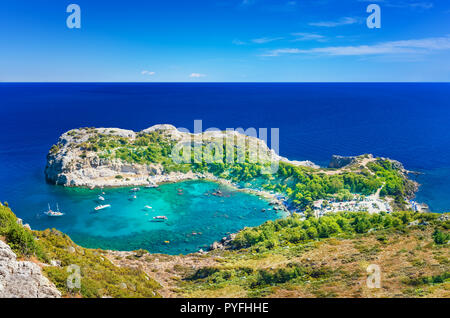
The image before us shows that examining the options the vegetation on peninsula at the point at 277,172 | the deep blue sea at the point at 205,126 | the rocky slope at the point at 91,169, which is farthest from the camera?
the rocky slope at the point at 91,169

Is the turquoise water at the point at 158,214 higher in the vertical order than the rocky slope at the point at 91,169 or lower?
lower

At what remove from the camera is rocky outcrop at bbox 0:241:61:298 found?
56.5 feet

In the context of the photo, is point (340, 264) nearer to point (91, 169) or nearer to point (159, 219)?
point (159, 219)

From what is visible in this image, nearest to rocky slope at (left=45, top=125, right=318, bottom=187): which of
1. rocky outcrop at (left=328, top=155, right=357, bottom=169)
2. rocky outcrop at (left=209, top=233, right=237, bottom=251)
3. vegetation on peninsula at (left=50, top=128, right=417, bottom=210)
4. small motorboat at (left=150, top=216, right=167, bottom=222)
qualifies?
vegetation on peninsula at (left=50, top=128, right=417, bottom=210)

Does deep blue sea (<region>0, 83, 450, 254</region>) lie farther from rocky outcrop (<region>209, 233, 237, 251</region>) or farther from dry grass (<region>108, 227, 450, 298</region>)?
dry grass (<region>108, 227, 450, 298</region>)

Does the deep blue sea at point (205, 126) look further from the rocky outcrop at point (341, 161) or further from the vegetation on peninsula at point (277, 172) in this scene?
the vegetation on peninsula at point (277, 172)

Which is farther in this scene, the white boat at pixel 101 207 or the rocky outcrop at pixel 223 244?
the white boat at pixel 101 207

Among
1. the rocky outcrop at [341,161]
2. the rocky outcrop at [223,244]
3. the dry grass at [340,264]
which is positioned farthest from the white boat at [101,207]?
the rocky outcrop at [341,161]

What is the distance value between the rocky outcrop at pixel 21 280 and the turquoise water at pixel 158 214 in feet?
94.7

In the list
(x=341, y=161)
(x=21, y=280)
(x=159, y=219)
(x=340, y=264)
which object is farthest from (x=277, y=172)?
(x=21, y=280)

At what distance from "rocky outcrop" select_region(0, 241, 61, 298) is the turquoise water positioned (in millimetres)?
28873

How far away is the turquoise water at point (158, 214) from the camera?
4997cm
